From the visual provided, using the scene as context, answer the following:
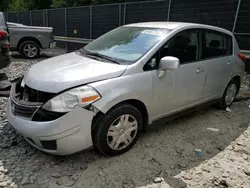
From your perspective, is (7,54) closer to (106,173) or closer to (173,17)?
(106,173)

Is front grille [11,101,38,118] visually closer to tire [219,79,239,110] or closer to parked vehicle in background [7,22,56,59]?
tire [219,79,239,110]

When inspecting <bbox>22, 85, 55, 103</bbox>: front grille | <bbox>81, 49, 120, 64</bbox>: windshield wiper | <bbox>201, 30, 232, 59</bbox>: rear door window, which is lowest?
<bbox>22, 85, 55, 103</bbox>: front grille

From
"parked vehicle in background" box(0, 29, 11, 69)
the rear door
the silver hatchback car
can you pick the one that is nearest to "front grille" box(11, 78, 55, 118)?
the silver hatchback car

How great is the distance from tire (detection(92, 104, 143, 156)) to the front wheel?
2.15 m

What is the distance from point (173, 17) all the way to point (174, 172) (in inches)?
270

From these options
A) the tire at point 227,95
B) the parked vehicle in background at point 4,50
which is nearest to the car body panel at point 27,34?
the parked vehicle in background at point 4,50

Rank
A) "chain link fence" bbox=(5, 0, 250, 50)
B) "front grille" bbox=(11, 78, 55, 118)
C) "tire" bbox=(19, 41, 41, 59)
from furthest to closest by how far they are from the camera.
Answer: "tire" bbox=(19, 41, 41, 59) → "chain link fence" bbox=(5, 0, 250, 50) → "front grille" bbox=(11, 78, 55, 118)

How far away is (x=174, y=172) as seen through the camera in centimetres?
267

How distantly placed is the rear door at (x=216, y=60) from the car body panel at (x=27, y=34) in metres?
7.16

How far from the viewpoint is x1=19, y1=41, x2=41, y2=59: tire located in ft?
29.5

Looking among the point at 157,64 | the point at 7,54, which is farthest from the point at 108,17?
the point at 157,64

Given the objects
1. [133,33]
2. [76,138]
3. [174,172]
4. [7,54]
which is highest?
[133,33]

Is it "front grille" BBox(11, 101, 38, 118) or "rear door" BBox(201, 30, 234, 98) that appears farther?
"rear door" BBox(201, 30, 234, 98)

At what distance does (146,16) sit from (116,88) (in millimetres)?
7377
